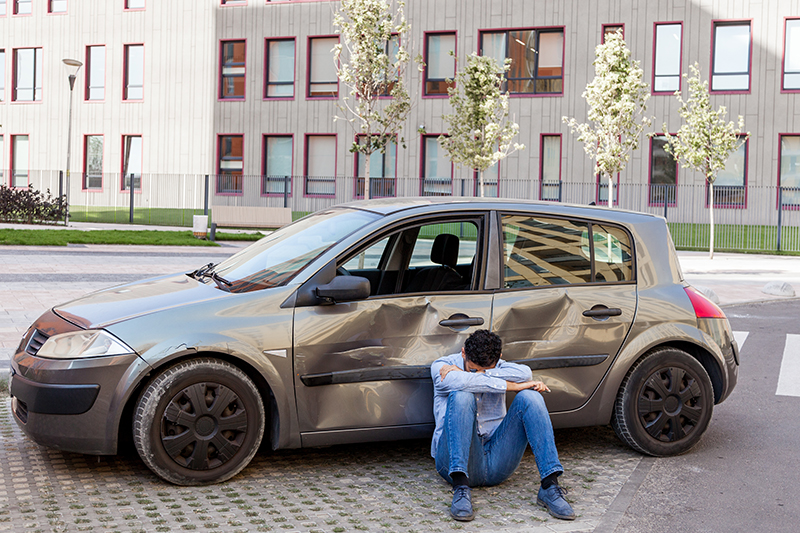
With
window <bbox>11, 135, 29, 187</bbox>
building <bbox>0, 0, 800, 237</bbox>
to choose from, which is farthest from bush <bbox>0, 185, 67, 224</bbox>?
window <bbox>11, 135, 29, 187</bbox>

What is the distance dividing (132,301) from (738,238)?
25972 millimetres

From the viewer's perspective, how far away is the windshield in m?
4.95

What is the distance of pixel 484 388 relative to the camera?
455 cm

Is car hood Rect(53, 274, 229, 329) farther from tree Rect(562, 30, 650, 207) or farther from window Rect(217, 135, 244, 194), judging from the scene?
window Rect(217, 135, 244, 194)

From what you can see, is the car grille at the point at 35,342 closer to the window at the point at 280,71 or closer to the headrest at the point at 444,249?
the headrest at the point at 444,249

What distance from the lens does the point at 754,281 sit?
56.9 feet

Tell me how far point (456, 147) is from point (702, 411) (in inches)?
899

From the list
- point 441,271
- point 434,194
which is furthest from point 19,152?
point 441,271

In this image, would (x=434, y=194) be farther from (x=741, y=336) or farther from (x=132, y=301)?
(x=132, y=301)

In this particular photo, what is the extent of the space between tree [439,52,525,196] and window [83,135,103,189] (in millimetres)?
17440

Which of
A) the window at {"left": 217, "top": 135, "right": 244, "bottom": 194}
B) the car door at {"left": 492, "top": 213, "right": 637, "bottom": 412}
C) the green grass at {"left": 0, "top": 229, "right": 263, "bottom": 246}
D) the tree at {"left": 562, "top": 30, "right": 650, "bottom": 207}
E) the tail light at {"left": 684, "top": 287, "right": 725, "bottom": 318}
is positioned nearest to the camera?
the car door at {"left": 492, "top": 213, "right": 637, "bottom": 412}

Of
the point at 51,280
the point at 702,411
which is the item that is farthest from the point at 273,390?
the point at 51,280

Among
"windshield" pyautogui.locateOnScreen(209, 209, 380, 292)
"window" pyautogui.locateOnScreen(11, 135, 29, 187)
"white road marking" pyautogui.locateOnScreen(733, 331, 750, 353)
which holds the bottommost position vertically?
"white road marking" pyautogui.locateOnScreen(733, 331, 750, 353)

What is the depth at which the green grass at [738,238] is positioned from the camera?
26.9 metres
